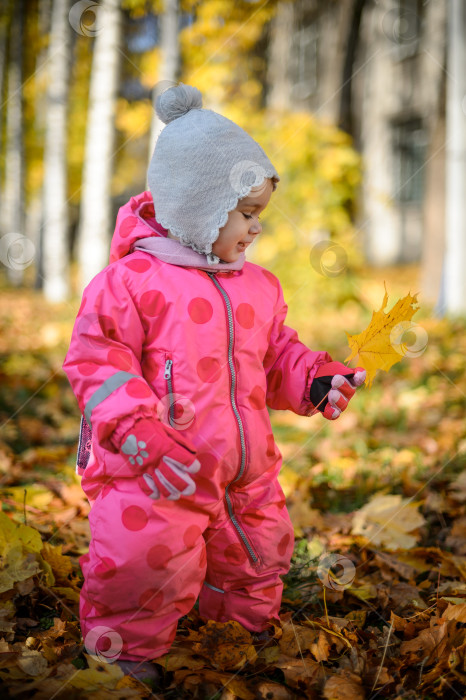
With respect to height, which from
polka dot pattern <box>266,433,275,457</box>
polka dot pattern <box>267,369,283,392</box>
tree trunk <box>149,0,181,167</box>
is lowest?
polka dot pattern <box>266,433,275,457</box>

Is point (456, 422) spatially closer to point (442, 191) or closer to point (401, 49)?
point (442, 191)

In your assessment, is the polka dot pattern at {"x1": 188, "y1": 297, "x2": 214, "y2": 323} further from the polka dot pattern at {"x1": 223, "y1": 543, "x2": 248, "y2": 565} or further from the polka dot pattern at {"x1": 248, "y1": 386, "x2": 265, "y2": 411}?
the polka dot pattern at {"x1": 223, "y1": 543, "x2": 248, "y2": 565}

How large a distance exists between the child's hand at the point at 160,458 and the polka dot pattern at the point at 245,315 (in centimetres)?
48

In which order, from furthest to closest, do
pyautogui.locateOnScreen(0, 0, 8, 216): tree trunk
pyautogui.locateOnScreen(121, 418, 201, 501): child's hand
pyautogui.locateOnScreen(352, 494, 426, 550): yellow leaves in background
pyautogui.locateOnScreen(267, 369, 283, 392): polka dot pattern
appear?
pyautogui.locateOnScreen(0, 0, 8, 216): tree trunk < pyautogui.locateOnScreen(352, 494, 426, 550): yellow leaves in background < pyautogui.locateOnScreen(267, 369, 283, 392): polka dot pattern < pyautogui.locateOnScreen(121, 418, 201, 501): child's hand

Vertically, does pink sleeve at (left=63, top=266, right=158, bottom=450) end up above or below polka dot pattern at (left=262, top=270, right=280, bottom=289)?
below

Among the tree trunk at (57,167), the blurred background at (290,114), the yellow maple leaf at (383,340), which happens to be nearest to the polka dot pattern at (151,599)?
the yellow maple leaf at (383,340)

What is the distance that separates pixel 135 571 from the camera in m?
1.79

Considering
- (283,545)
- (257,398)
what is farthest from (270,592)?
(257,398)

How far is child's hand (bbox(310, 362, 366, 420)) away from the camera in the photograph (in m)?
2.02

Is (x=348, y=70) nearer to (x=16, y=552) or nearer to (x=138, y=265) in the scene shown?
(x=138, y=265)

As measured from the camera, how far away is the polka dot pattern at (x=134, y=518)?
179 cm

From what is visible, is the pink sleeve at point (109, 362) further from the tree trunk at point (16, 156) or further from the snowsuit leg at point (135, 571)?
the tree trunk at point (16, 156)

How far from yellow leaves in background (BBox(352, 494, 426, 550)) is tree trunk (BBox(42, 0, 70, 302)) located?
9.57 metres

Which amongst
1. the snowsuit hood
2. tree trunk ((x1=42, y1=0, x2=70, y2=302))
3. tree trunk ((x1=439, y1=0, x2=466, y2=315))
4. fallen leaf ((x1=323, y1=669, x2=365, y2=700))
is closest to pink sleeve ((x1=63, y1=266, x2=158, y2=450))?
the snowsuit hood
